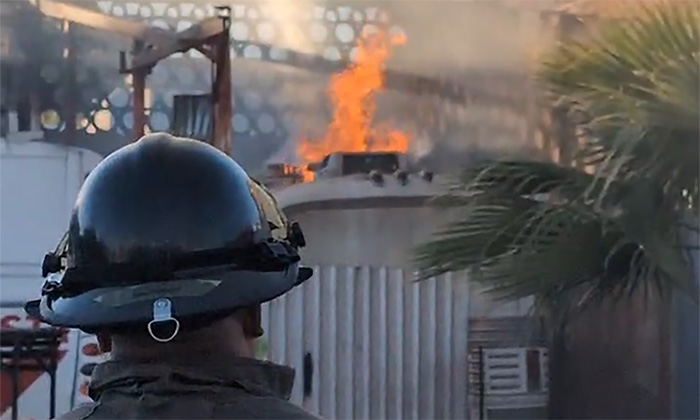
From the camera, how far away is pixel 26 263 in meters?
4.71

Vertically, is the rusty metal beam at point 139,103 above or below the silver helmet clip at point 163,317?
above

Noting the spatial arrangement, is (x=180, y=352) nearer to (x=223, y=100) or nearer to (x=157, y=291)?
(x=157, y=291)

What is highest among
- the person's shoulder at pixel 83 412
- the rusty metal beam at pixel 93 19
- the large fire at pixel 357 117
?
the rusty metal beam at pixel 93 19

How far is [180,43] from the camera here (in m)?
4.77

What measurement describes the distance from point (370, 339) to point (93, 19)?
5.09ft

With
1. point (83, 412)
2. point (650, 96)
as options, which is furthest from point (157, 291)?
point (650, 96)

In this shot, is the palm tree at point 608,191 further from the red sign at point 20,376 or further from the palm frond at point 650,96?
the red sign at point 20,376

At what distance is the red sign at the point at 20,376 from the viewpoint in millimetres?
4691

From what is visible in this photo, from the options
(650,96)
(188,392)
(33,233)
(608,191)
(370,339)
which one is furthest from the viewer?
(370,339)

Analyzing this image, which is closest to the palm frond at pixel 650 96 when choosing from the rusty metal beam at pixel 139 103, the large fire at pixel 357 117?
the large fire at pixel 357 117

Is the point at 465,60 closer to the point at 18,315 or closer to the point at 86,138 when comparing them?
the point at 86,138

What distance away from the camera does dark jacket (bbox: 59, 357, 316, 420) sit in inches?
49.8

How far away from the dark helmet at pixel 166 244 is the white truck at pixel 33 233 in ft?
11.0

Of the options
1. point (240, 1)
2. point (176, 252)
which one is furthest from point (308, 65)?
point (176, 252)
